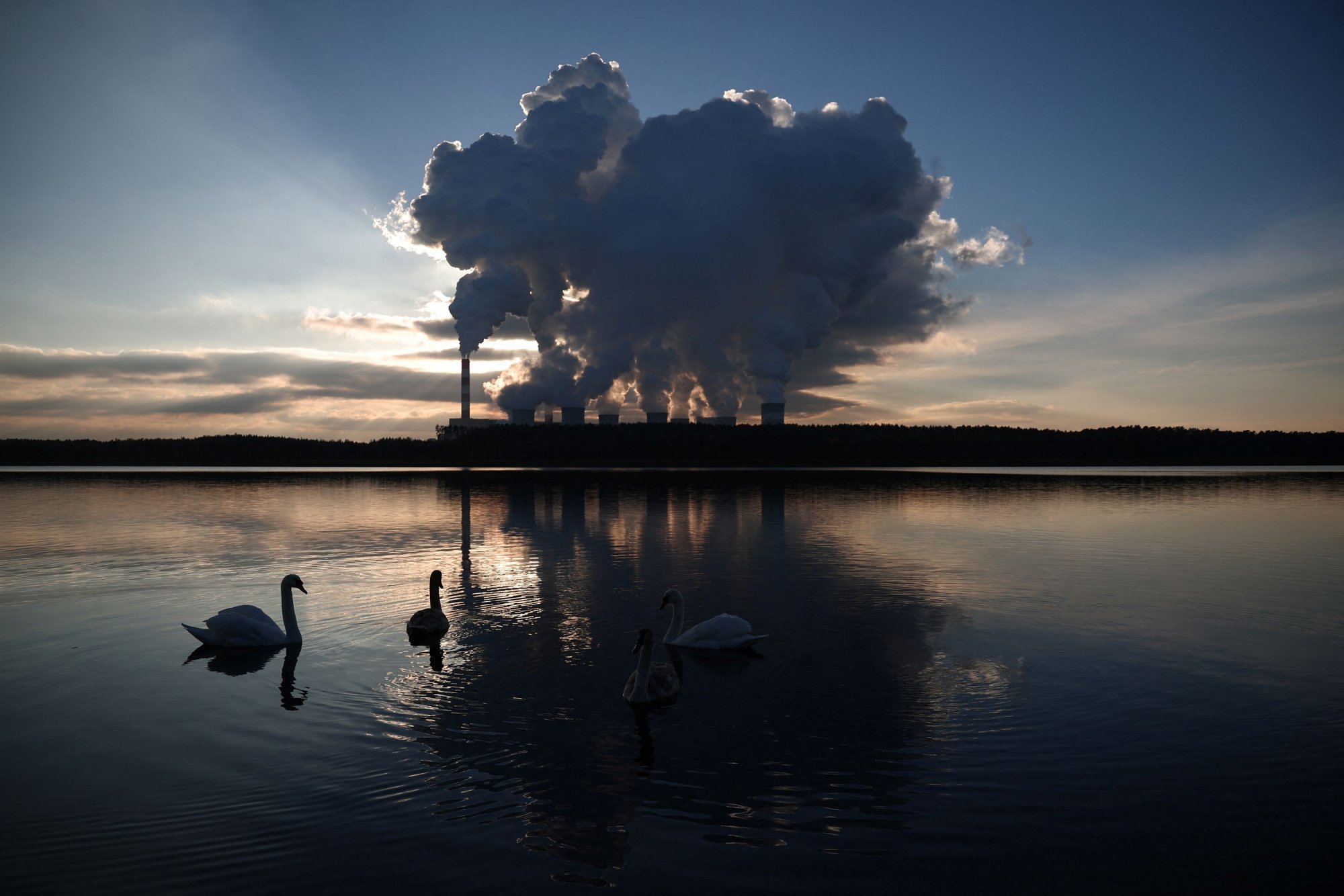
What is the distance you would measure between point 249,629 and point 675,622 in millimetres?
7095

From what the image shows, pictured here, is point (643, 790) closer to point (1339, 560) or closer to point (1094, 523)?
point (1339, 560)

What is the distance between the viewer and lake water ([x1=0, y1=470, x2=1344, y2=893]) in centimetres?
738

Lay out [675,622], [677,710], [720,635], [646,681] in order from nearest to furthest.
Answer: [677,710], [646,681], [720,635], [675,622]

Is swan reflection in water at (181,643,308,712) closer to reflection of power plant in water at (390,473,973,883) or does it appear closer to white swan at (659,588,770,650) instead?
reflection of power plant in water at (390,473,973,883)

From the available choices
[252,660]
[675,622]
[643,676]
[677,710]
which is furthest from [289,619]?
[677,710]

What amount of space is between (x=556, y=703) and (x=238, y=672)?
5434 millimetres

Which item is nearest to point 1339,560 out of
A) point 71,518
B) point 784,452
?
point 71,518

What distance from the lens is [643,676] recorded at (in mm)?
11500

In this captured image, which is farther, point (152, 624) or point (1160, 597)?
point (1160, 597)

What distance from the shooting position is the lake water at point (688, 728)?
7379mm

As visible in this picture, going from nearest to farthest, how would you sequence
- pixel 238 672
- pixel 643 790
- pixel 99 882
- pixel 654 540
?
pixel 99 882, pixel 643 790, pixel 238 672, pixel 654 540

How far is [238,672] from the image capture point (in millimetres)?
13266

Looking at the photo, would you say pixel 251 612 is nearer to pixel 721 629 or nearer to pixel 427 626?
pixel 427 626

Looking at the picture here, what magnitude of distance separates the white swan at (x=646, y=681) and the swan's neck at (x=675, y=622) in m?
3.07
